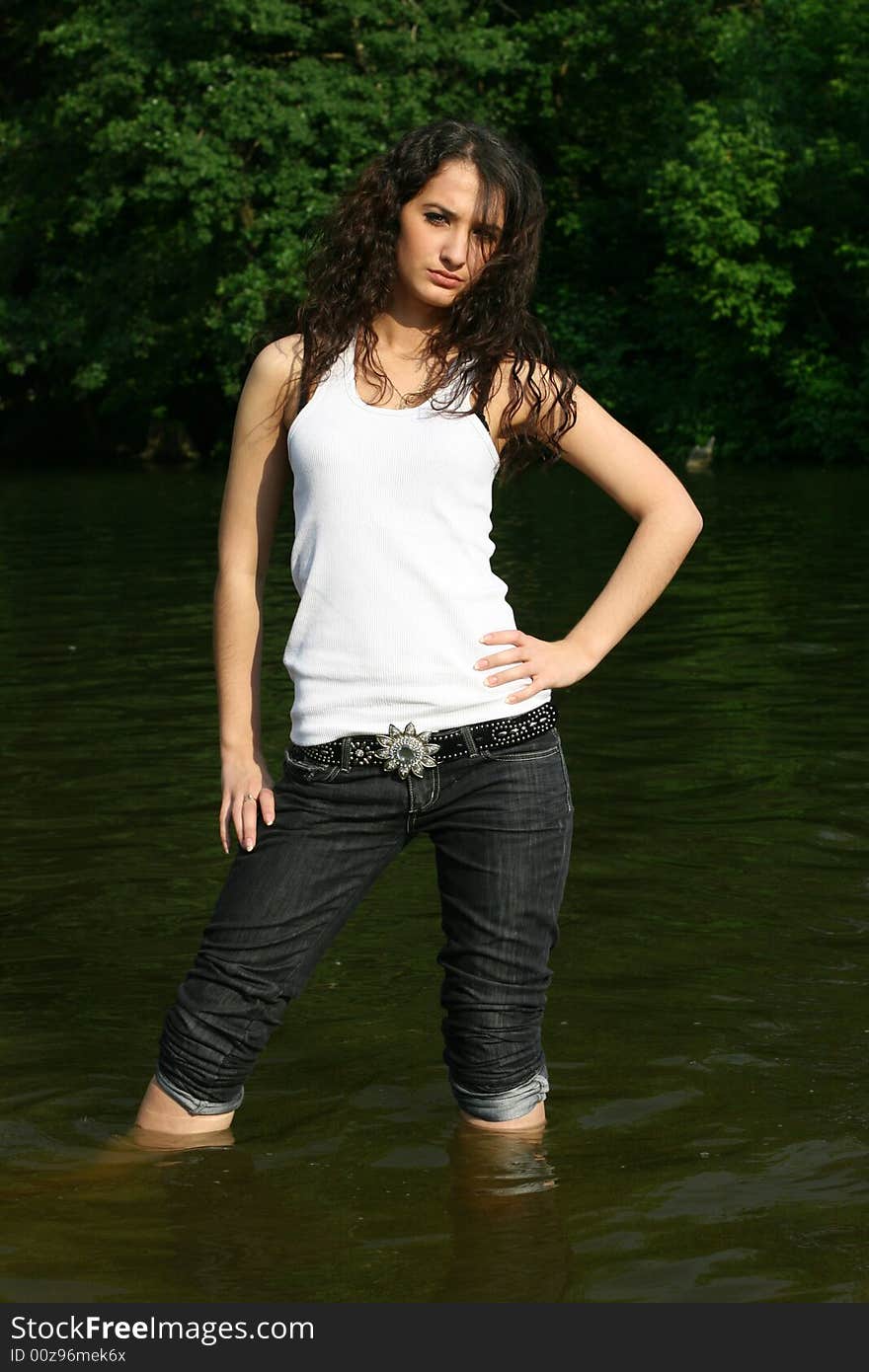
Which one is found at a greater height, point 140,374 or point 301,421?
point 301,421

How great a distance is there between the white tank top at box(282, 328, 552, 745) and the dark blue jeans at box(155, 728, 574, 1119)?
0.11 metres

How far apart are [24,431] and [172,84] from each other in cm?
1637

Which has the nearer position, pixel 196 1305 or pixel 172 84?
pixel 196 1305

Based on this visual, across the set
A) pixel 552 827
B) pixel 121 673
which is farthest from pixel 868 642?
pixel 552 827

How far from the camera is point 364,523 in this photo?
3611mm

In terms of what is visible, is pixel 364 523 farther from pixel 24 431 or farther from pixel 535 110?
pixel 24 431

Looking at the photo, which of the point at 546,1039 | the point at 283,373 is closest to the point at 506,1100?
the point at 546,1039

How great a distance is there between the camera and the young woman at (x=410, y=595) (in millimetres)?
3633

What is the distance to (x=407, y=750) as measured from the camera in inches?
144

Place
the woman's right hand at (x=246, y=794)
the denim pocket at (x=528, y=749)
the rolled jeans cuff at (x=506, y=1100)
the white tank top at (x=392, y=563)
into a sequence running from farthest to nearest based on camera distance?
1. the rolled jeans cuff at (x=506, y=1100)
2. the woman's right hand at (x=246, y=794)
3. the denim pocket at (x=528, y=749)
4. the white tank top at (x=392, y=563)

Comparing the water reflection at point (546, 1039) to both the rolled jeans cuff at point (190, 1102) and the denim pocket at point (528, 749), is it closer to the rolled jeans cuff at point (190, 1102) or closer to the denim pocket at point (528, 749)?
the rolled jeans cuff at point (190, 1102)

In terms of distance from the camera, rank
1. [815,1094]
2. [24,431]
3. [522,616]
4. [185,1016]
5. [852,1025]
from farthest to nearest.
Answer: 1. [24,431]
2. [522,616]
3. [852,1025]
4. [815,1094]
5. [185,1016]

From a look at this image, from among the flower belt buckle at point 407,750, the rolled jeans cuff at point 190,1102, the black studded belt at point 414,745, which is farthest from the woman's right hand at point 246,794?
the rolled jeans cuff at point 190,1102

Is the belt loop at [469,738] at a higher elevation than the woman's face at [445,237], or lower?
lower
